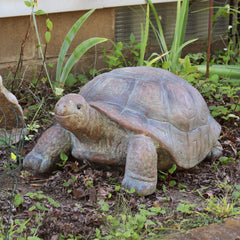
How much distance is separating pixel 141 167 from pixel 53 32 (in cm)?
255

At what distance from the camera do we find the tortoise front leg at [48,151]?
3.55m

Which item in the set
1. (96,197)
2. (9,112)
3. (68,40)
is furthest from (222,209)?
(68,40)

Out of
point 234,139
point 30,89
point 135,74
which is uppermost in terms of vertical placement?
point 135,74

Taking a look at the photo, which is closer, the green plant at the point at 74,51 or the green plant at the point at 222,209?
the green plant at the point at 222,209

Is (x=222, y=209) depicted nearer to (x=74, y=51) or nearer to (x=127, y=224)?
(x=127, y=224)

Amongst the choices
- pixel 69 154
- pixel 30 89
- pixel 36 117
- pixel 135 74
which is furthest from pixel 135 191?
pixel 30 89

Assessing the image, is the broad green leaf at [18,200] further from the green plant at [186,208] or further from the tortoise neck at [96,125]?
the green plant at [186,208]

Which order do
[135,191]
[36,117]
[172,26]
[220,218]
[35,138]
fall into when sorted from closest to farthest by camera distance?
[220,218] < [135,191] < [35,138] < [36,117] < [172,26]

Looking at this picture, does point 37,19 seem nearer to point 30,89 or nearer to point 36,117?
point 30,89

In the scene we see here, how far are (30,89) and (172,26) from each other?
2.44 metres

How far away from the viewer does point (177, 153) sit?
349 cm

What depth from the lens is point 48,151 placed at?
3553 millimetres

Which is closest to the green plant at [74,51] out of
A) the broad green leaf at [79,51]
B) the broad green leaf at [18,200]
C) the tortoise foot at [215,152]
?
the broad green leaf at [79,51]

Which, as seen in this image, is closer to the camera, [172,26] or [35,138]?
[35,138]
